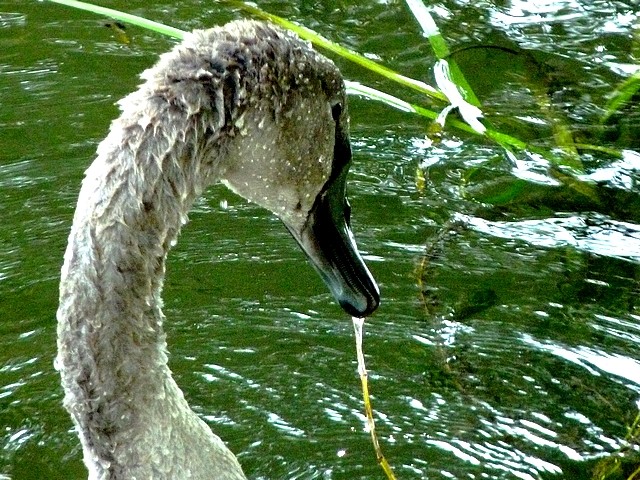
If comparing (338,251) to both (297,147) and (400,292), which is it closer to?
(297,147)

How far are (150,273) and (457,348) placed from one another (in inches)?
81.8

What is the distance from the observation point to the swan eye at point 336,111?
3596 mm

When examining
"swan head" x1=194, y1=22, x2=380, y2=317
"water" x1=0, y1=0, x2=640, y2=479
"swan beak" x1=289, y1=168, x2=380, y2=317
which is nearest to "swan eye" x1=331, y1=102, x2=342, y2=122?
"swan head" x1=194, y1=22, x2=380, y2=317

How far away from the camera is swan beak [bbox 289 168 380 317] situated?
3.85 metres

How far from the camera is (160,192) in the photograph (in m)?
3.08

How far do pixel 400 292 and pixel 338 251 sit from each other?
51.6 inches

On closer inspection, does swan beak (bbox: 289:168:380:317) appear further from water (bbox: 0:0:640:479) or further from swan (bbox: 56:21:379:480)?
A: water (bbox: 0:0:640:479)

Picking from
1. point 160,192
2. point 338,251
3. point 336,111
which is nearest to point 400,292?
point 338,251

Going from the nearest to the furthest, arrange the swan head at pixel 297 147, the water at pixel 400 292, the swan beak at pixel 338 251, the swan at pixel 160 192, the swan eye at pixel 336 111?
the swan at pixel 160 192, the swan head at pixel 297 147, the swan eye at pixel 336 111, the swan beak at pixel 338 251, the water at pixel 400 292

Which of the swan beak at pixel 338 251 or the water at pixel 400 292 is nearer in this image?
the swan beak at pixel 338 251

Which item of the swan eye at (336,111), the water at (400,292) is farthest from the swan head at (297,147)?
the water at (400,292)

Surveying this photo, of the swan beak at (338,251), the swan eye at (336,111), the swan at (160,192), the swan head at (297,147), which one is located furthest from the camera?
the swan beak at (338,251)

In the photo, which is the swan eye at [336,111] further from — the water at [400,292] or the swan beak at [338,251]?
the water at [400,292]

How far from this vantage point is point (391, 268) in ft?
17.5
